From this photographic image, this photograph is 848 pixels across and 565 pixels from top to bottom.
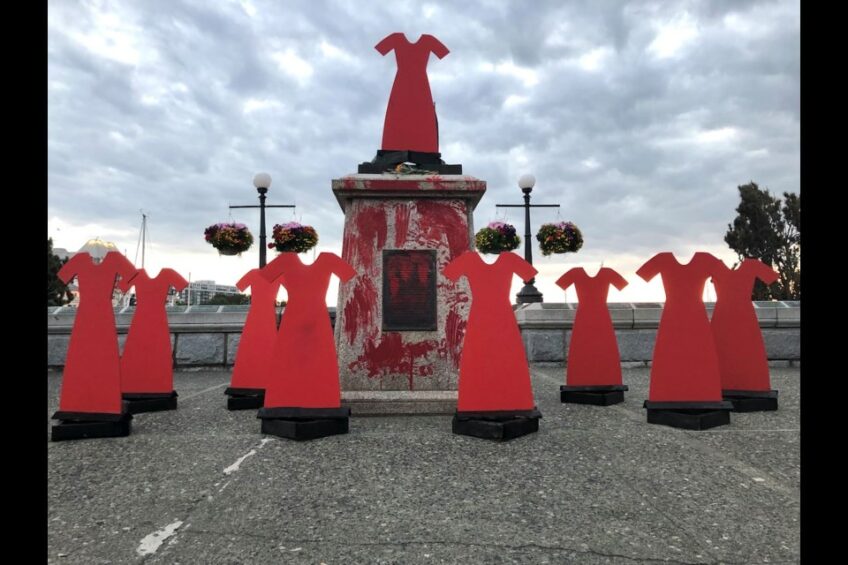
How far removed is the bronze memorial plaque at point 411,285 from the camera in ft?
14.5

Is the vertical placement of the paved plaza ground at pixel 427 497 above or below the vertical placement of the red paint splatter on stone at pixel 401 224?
below

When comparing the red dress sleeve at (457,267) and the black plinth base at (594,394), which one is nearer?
the red dress sleeve at (457,267)

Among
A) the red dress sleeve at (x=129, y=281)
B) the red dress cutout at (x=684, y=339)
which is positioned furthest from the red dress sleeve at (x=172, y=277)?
the red dress cutout at (x=684, y=339)

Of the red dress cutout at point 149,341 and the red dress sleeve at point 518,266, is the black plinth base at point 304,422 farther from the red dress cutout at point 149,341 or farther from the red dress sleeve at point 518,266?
the red dress cutout at point 149,341

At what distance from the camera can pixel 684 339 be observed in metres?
3.90

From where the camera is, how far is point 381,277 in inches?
175

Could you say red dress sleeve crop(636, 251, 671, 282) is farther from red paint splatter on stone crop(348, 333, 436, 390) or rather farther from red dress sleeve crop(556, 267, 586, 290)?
red paint splatter on stone crop(348, 333, 436, 390)

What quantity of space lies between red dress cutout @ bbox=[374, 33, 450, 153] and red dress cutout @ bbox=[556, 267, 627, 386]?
199cm

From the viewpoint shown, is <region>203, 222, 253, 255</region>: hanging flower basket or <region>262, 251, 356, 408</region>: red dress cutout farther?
<region>203, 222, 253, 255</region>: hanging flower basket

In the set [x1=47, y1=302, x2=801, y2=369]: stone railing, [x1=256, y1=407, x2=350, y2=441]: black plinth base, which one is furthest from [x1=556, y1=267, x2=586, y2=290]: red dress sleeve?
[x1=47, y1=302, x2=801, y2=369]: stone railing

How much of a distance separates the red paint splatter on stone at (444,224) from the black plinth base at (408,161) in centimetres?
44

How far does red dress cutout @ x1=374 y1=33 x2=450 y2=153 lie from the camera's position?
5.04 meters
